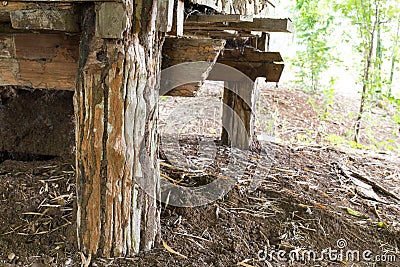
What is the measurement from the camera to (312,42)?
11453mm

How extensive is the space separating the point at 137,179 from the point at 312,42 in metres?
9.72

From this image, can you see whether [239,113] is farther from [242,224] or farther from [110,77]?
[110,77]

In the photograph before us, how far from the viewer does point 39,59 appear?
115 inches

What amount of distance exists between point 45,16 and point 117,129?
0.74 metres

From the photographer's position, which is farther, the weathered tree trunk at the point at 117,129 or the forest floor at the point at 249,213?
the forest floor at the point at 249,213

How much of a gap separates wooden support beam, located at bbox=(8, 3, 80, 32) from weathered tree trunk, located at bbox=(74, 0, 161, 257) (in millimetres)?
105

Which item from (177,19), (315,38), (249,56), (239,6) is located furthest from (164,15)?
(315,38)

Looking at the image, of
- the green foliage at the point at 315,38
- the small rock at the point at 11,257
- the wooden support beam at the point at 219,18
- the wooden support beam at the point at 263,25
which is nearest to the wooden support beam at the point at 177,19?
the wooden support beam at the point at 219,18

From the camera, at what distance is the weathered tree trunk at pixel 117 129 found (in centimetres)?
248

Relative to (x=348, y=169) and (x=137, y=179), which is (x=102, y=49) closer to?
(x=137, y=179)

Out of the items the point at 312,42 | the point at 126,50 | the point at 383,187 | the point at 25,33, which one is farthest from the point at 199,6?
the point at 312,42

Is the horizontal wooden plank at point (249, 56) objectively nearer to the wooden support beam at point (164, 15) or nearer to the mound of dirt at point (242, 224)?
the mound of dirt at point (242, 224)

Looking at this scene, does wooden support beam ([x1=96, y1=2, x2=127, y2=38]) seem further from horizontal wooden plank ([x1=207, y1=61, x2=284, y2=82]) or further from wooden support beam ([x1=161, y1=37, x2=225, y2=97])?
horizontal wooden plank ([x1=207, y1=61, x2=284, y2=82])

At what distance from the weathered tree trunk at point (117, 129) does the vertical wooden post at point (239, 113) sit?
2705mm
